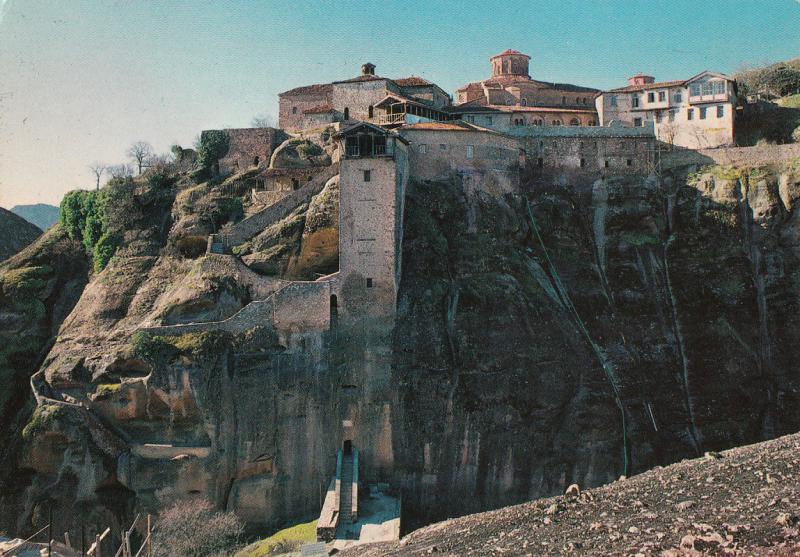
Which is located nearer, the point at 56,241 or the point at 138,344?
the point at 138,344

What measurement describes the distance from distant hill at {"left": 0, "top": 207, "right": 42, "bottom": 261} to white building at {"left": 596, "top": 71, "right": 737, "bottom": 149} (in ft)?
133

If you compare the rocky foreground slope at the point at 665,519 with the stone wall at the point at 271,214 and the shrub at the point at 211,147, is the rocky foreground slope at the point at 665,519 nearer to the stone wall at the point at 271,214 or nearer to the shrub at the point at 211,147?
the stone wall at the point at 271,214

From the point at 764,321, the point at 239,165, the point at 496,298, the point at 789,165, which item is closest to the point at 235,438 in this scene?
the point at 496,298

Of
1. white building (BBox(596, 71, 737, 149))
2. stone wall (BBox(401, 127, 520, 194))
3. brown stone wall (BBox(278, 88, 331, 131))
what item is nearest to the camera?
stone wall (BBox(401, 127, 520, 194))

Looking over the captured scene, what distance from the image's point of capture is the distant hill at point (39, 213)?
77500 mm

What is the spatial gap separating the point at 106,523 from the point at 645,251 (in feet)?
105

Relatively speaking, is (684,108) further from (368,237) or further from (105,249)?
(105,249)

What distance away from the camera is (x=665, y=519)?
21797 millimetres

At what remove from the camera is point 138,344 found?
38000 millimetres

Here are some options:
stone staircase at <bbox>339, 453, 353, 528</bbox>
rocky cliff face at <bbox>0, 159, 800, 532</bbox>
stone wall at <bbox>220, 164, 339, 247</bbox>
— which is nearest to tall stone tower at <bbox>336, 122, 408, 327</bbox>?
rocky cliff face at <bbox>0, 159, 800, 532</bbox>

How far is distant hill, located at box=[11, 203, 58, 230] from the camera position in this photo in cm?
7750

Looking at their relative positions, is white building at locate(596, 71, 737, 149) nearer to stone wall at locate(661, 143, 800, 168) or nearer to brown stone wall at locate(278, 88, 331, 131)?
stone wall at locate(661, 143, 800, 168)

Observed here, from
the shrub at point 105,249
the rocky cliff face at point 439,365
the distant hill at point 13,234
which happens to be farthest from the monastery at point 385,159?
the distant hill at point 13,234

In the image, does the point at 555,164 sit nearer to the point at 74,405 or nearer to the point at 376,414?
the point at 376,414
